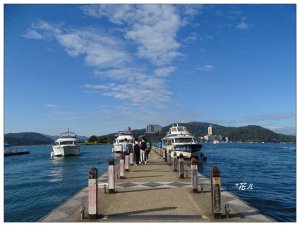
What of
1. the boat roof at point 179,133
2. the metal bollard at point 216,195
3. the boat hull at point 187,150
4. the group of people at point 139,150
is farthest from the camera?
the boat roof at point 179,133

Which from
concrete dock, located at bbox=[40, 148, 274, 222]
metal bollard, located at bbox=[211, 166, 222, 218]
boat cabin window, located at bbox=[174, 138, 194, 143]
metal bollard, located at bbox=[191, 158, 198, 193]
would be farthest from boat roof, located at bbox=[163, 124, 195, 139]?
metal bollard, located at bbox=[211, 166, 222, 218]

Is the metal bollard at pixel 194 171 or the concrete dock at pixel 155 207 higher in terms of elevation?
the metal bollard at pixel 194 171

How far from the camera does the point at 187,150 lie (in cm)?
4491

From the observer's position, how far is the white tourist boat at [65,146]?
62500mm

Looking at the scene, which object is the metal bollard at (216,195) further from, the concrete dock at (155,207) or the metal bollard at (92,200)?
the metal bollard at (92,200)

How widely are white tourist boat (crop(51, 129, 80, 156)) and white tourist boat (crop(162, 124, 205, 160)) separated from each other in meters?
19.5

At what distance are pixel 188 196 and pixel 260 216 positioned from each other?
10.6 ft

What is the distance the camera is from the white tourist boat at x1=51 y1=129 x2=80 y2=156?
2461 inches

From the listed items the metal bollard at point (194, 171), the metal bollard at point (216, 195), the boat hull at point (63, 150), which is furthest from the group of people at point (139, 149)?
the boat hull at point (63, 150)

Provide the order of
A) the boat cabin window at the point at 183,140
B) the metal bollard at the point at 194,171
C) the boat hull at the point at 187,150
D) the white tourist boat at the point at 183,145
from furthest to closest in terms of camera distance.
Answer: the boat cabin window at the point at 183,140
the white tourist boat at the point at 183,145
the boat hull at the point at 187,150
the metal bollard at the point at 194,171

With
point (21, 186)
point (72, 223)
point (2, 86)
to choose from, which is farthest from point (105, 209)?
point (21, 186)

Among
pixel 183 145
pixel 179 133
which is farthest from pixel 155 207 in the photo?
pixel 179 133

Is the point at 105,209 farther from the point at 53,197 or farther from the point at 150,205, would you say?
the point at 53,197

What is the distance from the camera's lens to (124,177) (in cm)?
1728
